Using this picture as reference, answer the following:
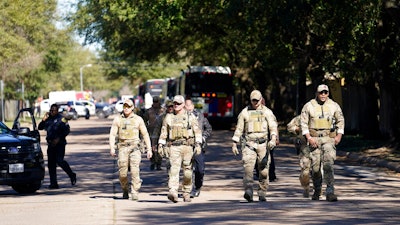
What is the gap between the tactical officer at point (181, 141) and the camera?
54.5ft

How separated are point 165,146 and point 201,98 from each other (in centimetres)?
3473

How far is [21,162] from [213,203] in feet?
14.5

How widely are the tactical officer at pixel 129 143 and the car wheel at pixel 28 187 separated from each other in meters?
2.96

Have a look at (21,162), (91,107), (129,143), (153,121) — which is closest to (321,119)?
(129,143)

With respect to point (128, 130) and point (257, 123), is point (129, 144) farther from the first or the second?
point (257, 123)

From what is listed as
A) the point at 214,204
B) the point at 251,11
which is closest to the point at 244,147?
the point at 214,204

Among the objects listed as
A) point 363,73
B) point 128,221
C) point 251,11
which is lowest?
point 128,221

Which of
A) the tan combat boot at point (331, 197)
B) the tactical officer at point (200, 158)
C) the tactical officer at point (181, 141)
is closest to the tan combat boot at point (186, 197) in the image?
the tactical officer at point (181, 141)

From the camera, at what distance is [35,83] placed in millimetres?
85062

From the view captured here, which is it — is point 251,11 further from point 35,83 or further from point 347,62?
point 35,83

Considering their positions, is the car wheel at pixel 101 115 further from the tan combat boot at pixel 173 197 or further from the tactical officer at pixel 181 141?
the tan combat boot at pixel 173 197

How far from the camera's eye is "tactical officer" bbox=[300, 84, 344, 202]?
15.9 metres

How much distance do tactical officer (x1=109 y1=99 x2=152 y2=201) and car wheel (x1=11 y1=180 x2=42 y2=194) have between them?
296 cm

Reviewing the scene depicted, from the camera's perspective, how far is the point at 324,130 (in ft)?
52.2
